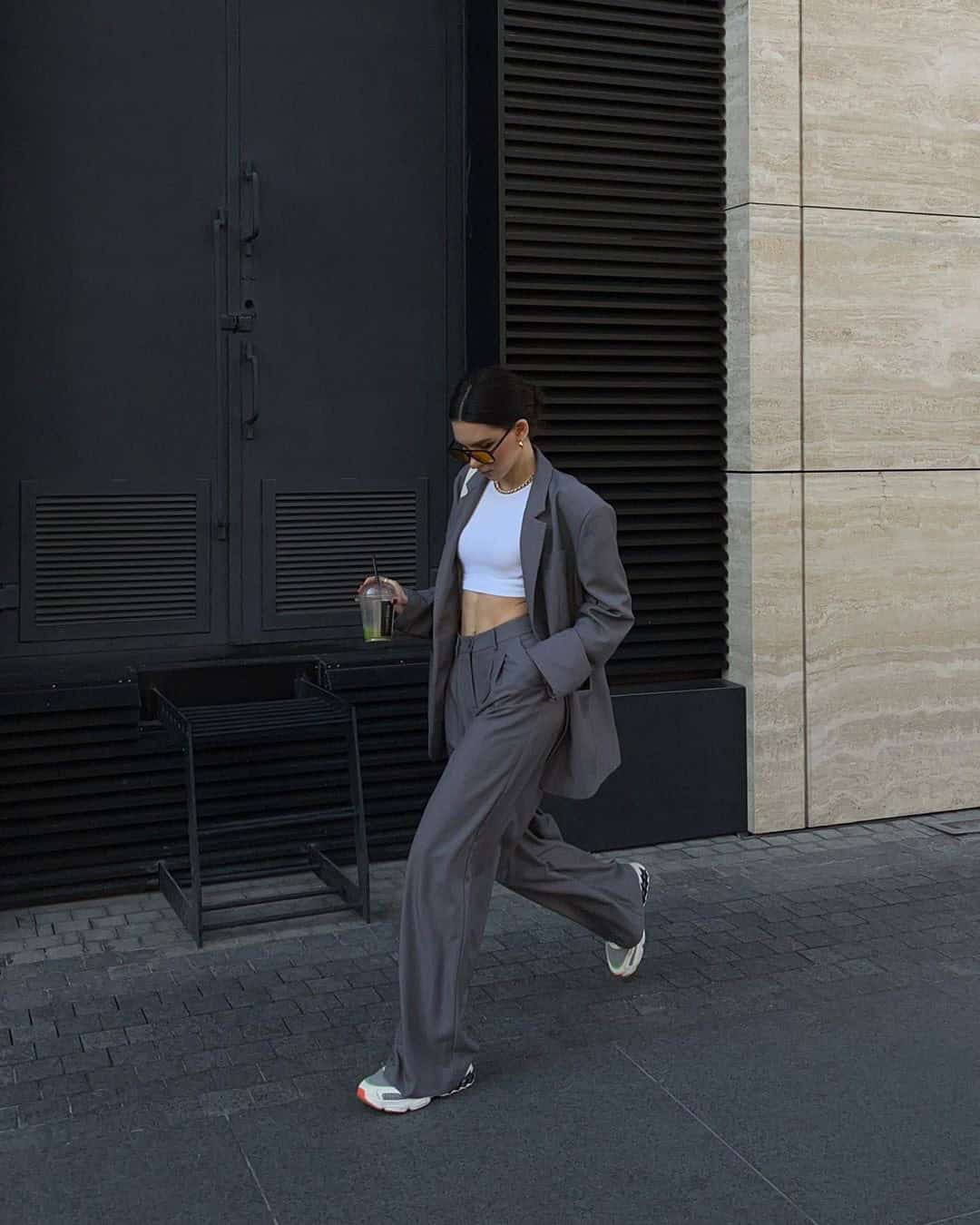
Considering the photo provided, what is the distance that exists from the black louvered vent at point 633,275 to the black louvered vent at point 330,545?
77 centimetres

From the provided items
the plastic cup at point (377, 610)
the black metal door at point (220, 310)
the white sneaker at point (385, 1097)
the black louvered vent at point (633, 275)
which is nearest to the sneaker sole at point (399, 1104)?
the white sneaker at point (385, 1097)

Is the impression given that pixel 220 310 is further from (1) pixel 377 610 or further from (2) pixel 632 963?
(2) pixel 632 963

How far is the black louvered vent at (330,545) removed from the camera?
6711 millimetres

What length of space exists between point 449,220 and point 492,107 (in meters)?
0.57

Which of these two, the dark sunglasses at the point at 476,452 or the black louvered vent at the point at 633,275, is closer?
the dark sunglasses at the point at 476,452

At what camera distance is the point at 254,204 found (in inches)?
255

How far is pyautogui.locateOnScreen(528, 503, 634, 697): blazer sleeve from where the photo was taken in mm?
4336

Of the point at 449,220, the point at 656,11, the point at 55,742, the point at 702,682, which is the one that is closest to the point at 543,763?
the point at 55,742

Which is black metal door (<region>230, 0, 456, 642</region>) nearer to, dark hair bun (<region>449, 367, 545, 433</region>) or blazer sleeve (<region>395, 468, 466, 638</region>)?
blazer sleeve (<region>395, 468, 466, 638</region>)

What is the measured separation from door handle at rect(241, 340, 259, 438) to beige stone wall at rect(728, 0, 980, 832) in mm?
2181

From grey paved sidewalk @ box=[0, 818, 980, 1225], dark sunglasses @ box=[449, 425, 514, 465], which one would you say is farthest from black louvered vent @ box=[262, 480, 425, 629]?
dark sunglasses @ box=[449, 425, 514, 465]

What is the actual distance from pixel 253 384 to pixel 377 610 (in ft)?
7.60

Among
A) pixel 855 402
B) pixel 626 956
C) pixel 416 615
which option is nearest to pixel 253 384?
pixel 416 615

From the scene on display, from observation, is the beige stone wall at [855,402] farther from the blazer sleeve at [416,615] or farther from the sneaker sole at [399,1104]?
the sneaker sole at [399,1104]
